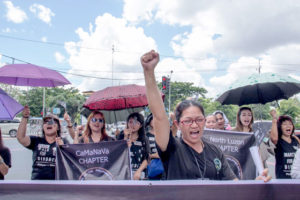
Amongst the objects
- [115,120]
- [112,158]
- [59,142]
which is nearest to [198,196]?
[112,158]

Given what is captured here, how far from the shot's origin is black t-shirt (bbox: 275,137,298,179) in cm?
349

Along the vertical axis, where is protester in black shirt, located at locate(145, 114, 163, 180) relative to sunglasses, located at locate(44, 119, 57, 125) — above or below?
below

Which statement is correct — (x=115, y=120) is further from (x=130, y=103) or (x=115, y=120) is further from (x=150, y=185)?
(x=150, y=185)

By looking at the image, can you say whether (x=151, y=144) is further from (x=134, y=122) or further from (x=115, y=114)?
(x=115, y=114)

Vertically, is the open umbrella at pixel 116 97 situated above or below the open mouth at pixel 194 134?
above

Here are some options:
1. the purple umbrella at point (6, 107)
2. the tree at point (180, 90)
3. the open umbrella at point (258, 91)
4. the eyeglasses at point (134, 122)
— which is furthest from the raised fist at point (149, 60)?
the tree at point (180, 90)

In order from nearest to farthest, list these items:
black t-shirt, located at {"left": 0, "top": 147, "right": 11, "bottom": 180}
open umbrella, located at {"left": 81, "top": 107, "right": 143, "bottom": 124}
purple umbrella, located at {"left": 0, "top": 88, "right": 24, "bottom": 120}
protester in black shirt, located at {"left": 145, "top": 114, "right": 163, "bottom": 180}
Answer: black t-shirt, located at {"left": 0, "top": 147, "right": 11, "bottom": 180}
protester in black shirt, located at {"left": 145, "top": 114, "right": 163, "bottom": 180}
purple umbrella, located at {"left": 0, "top": 88, "right": 24, "bottom": 120}
open umbrella, located at {"left": 81, "top": 107, "right": 143, "bottom": 124}

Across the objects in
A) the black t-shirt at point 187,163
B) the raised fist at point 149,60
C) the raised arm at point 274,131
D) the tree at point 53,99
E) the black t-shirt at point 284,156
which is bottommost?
the black t-shirt at point 284,156

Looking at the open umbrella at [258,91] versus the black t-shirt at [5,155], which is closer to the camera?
the black t-shirt at [5,155]

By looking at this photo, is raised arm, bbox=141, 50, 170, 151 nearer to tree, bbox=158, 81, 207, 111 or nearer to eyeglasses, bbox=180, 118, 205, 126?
eyeglasses, bbox=180, 118, 205, 126

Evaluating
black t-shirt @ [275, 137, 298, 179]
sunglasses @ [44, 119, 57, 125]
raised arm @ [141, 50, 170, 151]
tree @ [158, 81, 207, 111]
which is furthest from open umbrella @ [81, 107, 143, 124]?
tree @ [158, 81, 207, 111]

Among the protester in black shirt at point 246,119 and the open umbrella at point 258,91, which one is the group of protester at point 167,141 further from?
the open umbrella at point 258,91

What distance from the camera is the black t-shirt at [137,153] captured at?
11.7ft

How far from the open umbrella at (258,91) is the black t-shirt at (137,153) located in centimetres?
155
